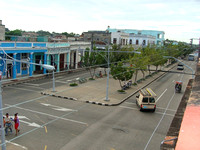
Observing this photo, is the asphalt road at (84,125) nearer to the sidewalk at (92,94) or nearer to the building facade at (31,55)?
the sidewalk at (92,94)

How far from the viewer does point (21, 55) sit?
113 feet

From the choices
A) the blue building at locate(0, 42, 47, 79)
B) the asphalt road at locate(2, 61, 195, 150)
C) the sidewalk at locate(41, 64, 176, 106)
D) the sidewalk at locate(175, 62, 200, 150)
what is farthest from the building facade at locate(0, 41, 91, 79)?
the sidewalk at locate(175, 62, 200, 150)

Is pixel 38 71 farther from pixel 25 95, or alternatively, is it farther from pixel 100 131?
pixel 100 131

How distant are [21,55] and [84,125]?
23.0 m

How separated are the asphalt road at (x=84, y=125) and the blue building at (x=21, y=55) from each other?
8.25 m

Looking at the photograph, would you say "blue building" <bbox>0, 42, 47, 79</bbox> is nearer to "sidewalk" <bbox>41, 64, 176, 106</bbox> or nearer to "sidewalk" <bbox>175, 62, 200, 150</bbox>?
"sidewalk" <bbox>41, 64, 176, 106</bbox>

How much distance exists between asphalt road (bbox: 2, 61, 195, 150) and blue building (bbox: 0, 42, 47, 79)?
27.1ft

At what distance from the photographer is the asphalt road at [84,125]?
41.3 ft

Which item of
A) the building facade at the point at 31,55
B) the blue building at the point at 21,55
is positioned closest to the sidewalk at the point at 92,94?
the building facade at the point at 31,55

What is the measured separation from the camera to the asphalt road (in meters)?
12.6

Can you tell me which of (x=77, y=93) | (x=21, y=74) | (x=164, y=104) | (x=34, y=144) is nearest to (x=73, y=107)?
(x=77, y=93)

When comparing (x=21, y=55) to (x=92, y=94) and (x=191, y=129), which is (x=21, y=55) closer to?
(x=92, y=94)

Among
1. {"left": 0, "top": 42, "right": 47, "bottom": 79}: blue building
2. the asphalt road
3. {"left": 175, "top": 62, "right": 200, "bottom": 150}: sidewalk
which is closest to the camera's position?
{"left": 175, "top": 62, "right": 200, "bottom": 150}: sidewalk

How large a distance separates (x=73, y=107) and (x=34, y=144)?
788 cm
